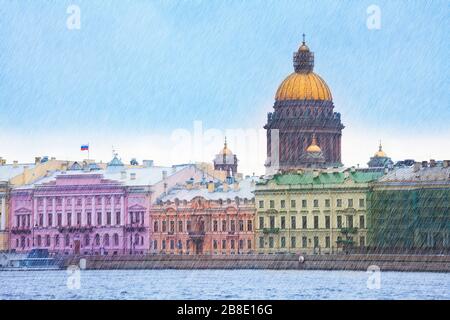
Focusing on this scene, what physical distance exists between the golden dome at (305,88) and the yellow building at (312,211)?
23.8 ft

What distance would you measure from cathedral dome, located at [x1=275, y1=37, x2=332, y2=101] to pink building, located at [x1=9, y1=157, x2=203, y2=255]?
4967 millimetres

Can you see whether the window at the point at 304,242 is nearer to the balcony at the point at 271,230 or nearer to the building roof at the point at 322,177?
the balcony at the point at 271,230

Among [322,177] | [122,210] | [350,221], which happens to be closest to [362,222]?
[350,221]

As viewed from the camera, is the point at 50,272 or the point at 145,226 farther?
the point at 145,226

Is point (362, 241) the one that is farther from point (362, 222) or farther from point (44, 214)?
point (44, 214)

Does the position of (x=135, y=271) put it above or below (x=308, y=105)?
below

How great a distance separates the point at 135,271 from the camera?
32.3 metres

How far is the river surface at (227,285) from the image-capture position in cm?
1981

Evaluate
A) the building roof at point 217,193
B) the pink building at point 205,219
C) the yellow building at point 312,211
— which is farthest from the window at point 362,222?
the building roof at point 217,193

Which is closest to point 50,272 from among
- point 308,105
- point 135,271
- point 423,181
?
point 135,271

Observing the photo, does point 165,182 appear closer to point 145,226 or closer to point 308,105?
point 145,226
